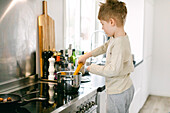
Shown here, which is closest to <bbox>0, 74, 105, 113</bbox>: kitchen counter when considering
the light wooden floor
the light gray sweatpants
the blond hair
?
the light gray sweatpants

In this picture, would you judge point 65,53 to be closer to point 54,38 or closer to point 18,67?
point 54,38

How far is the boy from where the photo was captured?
155 centimetres

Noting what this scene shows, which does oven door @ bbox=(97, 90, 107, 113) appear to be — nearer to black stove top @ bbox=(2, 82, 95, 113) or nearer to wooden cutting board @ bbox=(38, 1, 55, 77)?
black stove top @ bbox=(2, 82, 95, 113)

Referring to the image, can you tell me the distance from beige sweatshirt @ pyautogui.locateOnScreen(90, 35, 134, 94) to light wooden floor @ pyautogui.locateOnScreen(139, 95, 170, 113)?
242 cm

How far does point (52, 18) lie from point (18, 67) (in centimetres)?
69

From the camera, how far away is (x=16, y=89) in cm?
160

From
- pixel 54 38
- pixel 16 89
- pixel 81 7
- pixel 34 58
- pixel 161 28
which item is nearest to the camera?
pixel 16 89

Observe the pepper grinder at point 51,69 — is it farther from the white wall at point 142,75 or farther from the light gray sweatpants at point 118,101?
the white wall at point 142,75

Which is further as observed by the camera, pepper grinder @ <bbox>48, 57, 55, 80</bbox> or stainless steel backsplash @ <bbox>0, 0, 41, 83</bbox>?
pepper grinder @ <bbox>48, 57, 55, 80</bbox>

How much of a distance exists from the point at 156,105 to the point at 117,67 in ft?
9.97

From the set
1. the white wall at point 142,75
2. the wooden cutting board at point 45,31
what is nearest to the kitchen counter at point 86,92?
the wooden cutting board at point 45,31

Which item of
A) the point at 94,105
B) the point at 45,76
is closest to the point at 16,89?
the point at 45,76

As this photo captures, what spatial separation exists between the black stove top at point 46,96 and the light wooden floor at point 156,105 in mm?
2640

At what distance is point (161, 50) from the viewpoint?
4.81 meters
